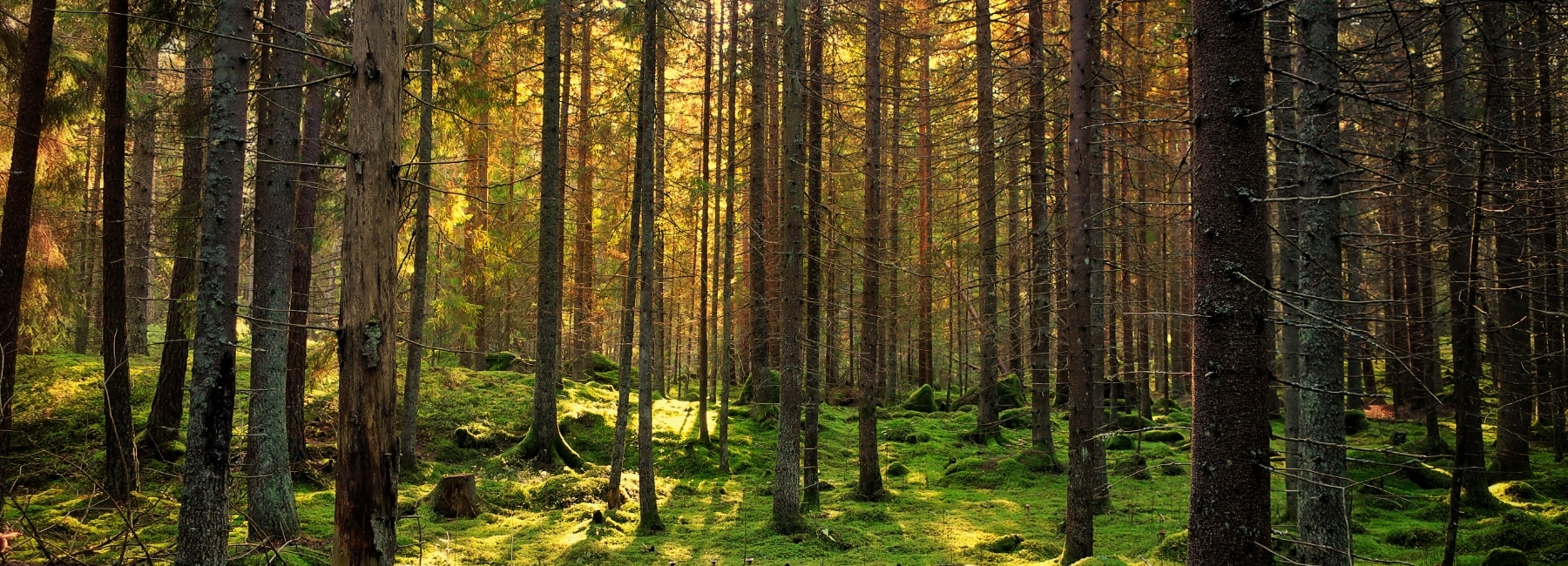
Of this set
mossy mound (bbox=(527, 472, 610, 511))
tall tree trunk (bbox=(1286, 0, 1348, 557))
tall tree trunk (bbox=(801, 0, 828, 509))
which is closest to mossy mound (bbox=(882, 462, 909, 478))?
tall tree trunk (bbox=(801, 0, 828, 509))

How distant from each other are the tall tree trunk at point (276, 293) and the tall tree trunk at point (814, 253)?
6.74 meters

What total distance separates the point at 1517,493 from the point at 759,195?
13.3 meters

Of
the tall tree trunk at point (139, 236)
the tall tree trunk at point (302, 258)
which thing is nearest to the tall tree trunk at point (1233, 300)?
the tall tree trunk at point (302, 258)

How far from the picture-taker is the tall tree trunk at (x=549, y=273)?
14602mm

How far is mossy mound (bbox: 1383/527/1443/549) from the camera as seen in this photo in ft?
31.0

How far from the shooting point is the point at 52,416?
1249 centimetres

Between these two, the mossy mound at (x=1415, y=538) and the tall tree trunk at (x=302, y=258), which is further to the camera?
the tall tree trunk at (x=302, y=258)

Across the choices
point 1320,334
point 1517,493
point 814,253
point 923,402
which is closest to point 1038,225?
point 814,253

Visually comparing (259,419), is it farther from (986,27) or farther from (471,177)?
(986,27)

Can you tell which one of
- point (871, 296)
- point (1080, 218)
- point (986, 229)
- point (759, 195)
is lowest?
point (871, 296)

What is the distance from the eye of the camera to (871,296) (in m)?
13.6

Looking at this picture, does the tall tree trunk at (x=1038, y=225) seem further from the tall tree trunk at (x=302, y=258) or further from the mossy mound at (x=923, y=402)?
the tall tree trunk at (x=302, y=258)

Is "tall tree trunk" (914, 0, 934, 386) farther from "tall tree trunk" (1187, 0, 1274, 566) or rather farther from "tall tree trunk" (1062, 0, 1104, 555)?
"tall tree trunk" (1187, 0, 1274, 566)

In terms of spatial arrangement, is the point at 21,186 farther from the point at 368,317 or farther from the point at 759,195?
the point at 759,195
